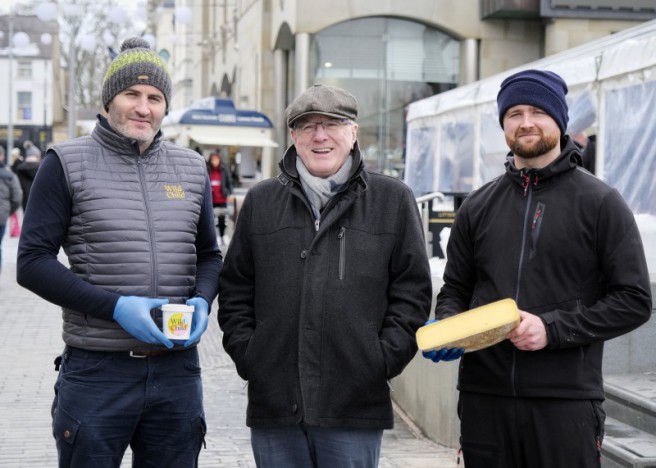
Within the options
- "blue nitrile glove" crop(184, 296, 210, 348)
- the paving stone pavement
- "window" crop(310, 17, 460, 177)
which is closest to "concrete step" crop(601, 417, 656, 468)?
the paving stone pavement

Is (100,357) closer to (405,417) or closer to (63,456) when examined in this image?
(63,456)

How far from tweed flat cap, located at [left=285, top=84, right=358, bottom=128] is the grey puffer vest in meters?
0.52

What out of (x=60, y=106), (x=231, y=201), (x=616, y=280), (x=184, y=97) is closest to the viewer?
(x=616, y=280)

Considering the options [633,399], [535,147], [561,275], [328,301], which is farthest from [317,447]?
[633,399]

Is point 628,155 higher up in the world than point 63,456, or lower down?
higher up

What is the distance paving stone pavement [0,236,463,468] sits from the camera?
622 centimetres

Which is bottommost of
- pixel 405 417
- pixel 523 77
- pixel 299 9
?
pixel 405 417

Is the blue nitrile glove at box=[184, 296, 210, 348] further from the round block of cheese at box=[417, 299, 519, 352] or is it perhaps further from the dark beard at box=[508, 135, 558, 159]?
the dark beard at box=[508, 135, 558, 159]

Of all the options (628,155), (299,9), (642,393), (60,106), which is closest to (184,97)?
(60,106)

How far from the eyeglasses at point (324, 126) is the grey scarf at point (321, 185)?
124mm

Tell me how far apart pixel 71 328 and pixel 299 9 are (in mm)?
24960

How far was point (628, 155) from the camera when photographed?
1026cm

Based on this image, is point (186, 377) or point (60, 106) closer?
point (186, 377)

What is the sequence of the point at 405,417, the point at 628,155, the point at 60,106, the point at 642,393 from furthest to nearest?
the point at 60,106 < the point at 628,155 < the point at 405,417 < the point at 642,393
